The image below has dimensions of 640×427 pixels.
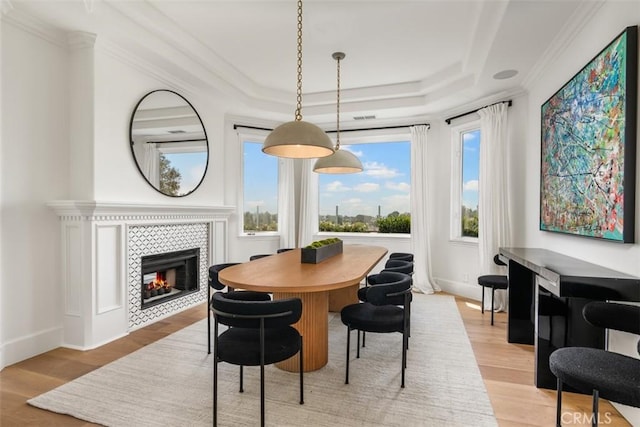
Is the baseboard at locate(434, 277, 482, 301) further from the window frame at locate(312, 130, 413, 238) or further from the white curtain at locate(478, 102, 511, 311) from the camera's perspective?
the window frame at locate(312, 130, 413, 238)

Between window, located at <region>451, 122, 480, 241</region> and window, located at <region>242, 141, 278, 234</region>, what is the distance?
2920mm

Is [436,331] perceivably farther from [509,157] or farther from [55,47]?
[55,47]

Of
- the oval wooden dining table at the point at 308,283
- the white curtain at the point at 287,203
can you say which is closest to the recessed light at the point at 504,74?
the oval wooden dining table at the point at 308,283

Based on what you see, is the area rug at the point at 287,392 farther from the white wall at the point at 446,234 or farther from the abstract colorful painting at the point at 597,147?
the white wall at the point at 446,234

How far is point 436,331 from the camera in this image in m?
3.34

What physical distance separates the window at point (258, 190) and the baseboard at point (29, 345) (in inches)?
113

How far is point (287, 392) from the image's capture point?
221 centimetres

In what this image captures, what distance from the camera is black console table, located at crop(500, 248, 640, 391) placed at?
182cm

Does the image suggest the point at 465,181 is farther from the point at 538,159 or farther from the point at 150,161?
the point at 150,161

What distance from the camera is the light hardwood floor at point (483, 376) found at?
196 centimetres

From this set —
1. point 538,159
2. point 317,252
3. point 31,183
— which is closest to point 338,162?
point 317,252

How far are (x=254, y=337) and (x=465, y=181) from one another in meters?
4.06

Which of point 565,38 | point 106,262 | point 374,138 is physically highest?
point 565,38

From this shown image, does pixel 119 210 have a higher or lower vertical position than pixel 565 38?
lower
